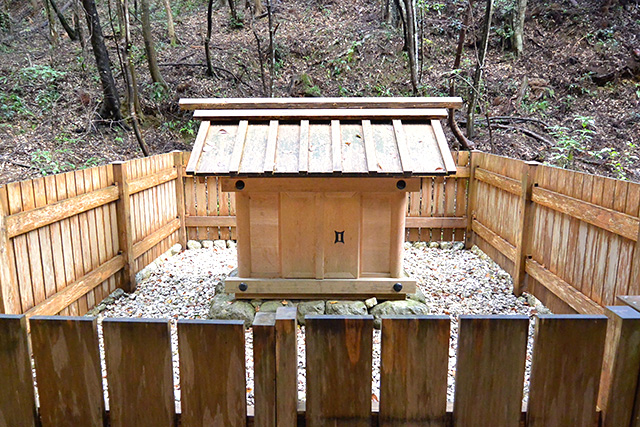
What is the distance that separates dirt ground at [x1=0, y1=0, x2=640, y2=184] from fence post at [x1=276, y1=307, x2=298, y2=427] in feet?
27.9

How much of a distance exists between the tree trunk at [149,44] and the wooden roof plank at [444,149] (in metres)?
10.3

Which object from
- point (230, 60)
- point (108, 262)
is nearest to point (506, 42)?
point (230, 60)

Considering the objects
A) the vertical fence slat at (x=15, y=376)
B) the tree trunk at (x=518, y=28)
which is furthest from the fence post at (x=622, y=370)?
the tree trunk at (x=518, y=28)

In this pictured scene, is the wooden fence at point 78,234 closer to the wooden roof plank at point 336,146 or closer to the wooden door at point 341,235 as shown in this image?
the wooden door at point 341,235

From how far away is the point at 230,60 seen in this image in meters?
14.5

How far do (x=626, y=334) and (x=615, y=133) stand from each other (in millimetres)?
11452

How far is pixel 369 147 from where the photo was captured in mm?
4215

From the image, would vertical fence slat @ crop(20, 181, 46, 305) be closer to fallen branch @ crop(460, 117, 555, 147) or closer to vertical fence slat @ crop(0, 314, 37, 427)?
vertical fence slat @ crop(0, 314, 37, 427)

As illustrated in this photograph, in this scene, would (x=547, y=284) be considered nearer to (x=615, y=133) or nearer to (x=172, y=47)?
(x=615, y=133)

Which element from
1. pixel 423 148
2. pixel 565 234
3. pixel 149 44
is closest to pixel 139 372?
pixel 423 148

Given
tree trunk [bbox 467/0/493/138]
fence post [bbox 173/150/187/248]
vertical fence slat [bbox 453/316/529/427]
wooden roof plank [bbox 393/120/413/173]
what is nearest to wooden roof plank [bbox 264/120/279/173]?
wooden roof plank [bbox 393/120/413/173]

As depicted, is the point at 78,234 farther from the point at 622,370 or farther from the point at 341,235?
the point at 622,370

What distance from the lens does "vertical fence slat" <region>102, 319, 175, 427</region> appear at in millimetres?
1189

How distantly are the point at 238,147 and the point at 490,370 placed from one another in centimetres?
348
